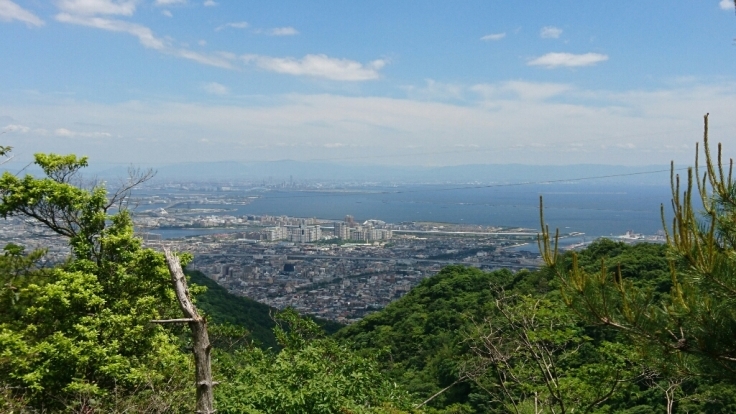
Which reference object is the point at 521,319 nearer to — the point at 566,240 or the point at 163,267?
the point at 163,267

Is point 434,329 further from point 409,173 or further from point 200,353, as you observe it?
point 409,173

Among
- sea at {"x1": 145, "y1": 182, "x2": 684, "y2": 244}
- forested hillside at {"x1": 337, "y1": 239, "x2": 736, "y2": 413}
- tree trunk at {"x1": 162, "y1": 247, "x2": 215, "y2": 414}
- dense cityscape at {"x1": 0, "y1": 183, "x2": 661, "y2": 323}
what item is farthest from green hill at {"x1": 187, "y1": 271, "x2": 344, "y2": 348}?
sea at {"x1": 145, "y1": 182, "x2": 684, "y2": 244}

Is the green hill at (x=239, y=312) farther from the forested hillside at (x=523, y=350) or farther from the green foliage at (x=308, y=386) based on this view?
the green foliage at (x=308, y=386)

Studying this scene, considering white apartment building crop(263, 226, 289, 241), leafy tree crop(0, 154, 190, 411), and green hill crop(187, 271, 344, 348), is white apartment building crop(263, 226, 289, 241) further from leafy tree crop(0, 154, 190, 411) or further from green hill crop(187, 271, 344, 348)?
leafy tree crop(0, 154, 190, 411)

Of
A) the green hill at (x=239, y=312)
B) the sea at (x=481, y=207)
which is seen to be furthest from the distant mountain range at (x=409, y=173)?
the green hill at (x=239, y=312)

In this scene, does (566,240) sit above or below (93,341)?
below

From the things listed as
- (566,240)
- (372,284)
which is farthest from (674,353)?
(566,240)

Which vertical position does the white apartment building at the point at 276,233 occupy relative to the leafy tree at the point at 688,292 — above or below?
below
